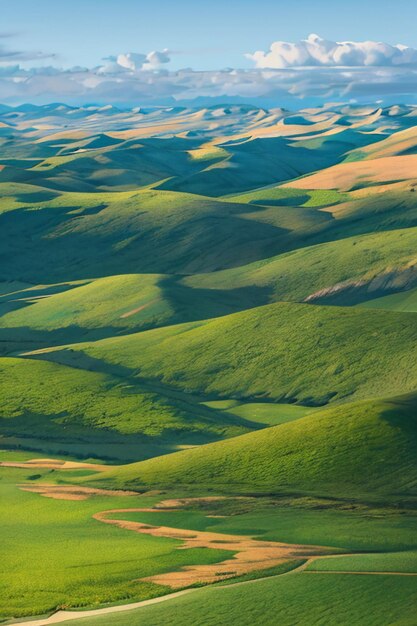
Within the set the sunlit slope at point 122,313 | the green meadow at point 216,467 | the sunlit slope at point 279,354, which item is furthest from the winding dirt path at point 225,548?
the sunlit slope at point 122,313

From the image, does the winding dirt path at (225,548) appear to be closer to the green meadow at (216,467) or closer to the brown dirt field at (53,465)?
the green meadow at (216,467)

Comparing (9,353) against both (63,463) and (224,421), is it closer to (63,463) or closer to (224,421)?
(224,421)

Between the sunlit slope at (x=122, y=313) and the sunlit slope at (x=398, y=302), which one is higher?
the sunlit slope at (x=398, y=302)

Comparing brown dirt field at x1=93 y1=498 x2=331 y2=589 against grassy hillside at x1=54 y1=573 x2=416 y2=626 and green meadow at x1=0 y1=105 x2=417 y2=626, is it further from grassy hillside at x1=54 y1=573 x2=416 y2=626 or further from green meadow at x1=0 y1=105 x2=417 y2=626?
grassy hillside at x1=54 y1=573 x2=416 y2=626

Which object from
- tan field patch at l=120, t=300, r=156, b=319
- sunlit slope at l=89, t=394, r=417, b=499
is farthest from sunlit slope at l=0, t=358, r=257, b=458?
tan field patch at l=120, t=300, r=156, b=319

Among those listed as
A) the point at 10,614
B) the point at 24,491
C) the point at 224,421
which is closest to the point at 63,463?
the point at 24,491
